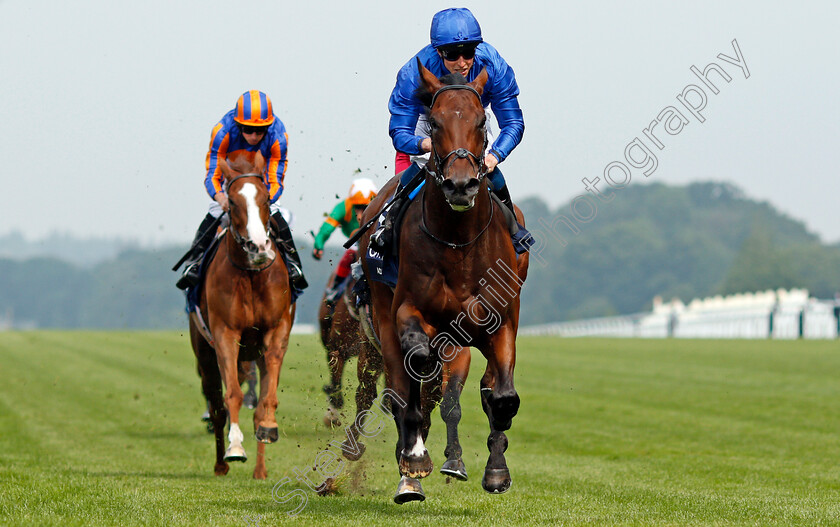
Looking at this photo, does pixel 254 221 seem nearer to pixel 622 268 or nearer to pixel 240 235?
pixel 240 235

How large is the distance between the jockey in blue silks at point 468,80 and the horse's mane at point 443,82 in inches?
6.9

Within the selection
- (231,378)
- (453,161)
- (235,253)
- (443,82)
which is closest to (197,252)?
(235,253)

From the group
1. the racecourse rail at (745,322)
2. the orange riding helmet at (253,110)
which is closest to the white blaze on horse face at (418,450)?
the orange riding helmet at (253,110)

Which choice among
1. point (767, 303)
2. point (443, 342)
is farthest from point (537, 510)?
point (767, 303)

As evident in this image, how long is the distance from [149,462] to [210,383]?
135 centimetres

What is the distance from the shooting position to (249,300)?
9.62m

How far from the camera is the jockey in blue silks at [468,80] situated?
22.5 feet

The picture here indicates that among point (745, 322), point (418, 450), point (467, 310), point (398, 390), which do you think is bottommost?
point (418, 450)

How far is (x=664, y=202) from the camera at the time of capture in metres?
153

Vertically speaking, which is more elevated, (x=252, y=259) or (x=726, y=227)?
(x=726, y=227)

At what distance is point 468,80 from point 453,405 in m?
2.49

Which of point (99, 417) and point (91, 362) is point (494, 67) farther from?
point (91, 362)

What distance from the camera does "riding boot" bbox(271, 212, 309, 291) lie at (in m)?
→ 10.1

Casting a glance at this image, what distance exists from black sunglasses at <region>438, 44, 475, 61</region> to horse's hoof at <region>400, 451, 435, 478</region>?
2511mm
